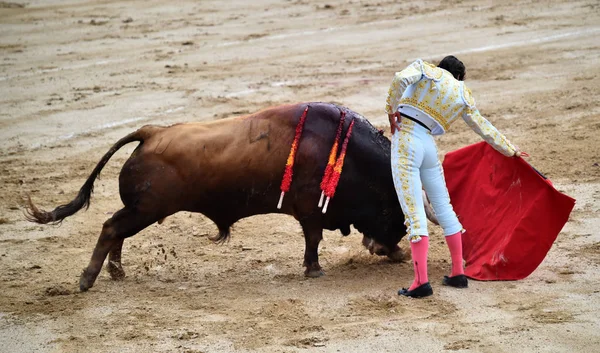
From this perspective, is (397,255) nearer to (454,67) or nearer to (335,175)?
(335,175)

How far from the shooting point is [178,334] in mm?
5938

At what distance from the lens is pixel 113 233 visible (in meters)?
6.69

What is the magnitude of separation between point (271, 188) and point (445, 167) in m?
1.36

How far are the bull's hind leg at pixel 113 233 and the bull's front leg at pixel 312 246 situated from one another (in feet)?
3.41

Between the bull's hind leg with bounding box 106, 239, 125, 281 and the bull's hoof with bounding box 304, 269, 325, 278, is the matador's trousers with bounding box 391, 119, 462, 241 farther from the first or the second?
the bull's hind leg with bounding box 106, 239, 125, 281

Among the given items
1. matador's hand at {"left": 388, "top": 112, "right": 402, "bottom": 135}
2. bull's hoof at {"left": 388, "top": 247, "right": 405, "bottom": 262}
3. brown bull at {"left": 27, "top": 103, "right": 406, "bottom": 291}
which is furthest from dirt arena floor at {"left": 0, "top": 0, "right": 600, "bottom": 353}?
matador's hand at {"left": 388, "top": 112, "right": 402, "bottom": 135}

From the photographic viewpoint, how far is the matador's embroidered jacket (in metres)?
6.12

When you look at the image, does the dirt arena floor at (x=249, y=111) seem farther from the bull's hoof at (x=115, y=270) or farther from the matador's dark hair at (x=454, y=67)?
the matador's dark hair at (x=454, y=67)

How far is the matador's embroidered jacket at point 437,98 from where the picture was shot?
20.1ft

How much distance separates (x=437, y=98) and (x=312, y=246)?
1.42 m

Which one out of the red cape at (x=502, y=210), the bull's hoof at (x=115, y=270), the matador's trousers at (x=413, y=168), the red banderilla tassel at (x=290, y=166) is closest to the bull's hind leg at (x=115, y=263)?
the bull's hoof at (x=115, y=270)

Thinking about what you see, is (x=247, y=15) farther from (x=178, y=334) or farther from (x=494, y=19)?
(x=178, y=334)

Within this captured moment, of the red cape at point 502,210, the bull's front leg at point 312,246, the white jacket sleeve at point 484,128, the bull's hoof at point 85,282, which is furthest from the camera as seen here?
Result: the bull's front leg at point 312,246

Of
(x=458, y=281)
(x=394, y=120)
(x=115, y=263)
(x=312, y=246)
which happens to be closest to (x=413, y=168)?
(x=394, y=120)
